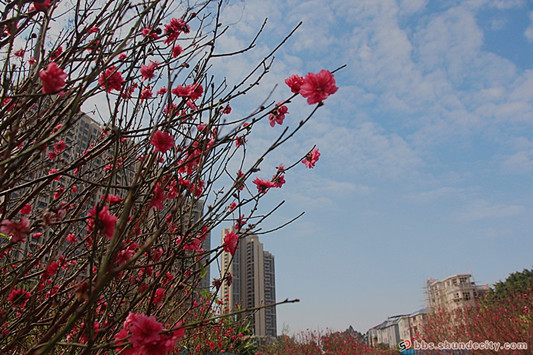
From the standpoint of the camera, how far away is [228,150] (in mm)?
1965

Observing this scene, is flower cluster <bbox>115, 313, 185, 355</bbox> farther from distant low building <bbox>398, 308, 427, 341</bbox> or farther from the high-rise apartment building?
distant low building <bbox>398, 308, 427, 341</bbox>

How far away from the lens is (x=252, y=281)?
10.1 m

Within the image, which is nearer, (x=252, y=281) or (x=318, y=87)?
(x=318, y=87)

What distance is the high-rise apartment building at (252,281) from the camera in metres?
4.43

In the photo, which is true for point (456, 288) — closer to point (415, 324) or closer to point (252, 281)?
point (415, 324)

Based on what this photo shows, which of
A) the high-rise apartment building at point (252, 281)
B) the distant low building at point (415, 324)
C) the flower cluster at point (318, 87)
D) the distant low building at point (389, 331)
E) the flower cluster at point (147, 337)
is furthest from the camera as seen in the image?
the distant low building at point (389, 331)

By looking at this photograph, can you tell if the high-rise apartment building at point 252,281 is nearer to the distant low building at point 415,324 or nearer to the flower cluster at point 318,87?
the flower cluster at point 318,87

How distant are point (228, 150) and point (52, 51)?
42.8 inches

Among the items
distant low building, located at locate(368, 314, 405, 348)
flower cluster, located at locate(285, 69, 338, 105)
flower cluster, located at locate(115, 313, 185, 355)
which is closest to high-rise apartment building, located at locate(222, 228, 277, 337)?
flower cluster, located at locate(115, 313, 185, 355)

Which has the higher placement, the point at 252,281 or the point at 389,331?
the point at 252,281

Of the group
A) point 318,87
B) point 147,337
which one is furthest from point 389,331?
point 147,337

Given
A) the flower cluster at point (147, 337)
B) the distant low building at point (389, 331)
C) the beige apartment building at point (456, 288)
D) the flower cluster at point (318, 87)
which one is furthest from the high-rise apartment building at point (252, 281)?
the distant low building at point (389, 331)

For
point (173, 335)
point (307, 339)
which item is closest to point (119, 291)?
point (173, 335)

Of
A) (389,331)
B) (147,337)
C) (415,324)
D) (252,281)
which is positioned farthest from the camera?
(389,331)
